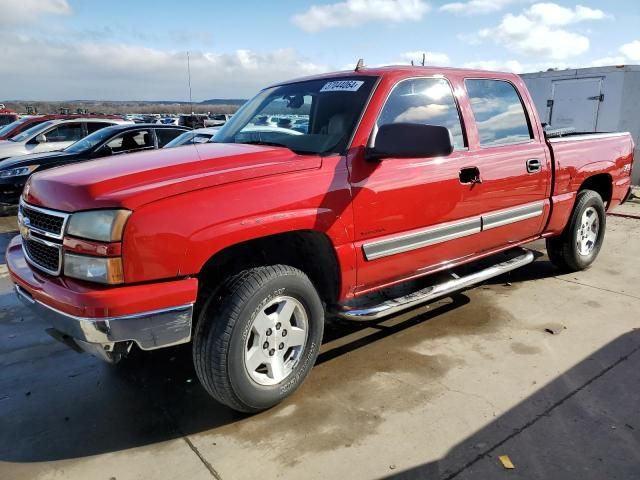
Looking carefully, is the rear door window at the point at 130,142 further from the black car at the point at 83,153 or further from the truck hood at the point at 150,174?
the truck hood at the point at 150,174

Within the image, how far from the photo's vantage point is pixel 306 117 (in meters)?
3.65

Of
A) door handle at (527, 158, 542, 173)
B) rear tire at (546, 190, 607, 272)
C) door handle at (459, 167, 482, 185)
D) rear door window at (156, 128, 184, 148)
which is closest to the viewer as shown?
door handle at (459, 167, 482, 185)

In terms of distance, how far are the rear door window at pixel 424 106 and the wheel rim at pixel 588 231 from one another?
2.11m

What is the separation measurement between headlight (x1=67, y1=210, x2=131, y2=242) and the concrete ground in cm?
113

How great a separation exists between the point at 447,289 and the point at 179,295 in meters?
2.02

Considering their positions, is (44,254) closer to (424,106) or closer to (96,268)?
(96,268)

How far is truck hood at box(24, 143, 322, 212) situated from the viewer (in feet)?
8.20

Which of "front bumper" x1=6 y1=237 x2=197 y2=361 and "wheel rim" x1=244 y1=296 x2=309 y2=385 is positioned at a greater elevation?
"front bumper" x1=6 y1=237 x2=197 y2=361

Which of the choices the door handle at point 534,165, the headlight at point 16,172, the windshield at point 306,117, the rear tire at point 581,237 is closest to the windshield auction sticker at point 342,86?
the windshield at point 306,117

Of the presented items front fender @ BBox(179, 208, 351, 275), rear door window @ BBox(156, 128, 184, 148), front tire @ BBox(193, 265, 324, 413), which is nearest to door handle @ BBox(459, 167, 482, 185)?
front fender @ BBox(179, 208, 351, 275)

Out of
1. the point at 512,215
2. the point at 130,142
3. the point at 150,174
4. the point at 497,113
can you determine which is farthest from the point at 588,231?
the point at 130,142

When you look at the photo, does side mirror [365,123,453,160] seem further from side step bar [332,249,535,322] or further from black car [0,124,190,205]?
black car [0,124,190,205]

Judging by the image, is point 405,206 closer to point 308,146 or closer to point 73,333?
point 308,146

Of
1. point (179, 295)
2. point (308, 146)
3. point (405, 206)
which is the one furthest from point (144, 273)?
point (405, 206)
